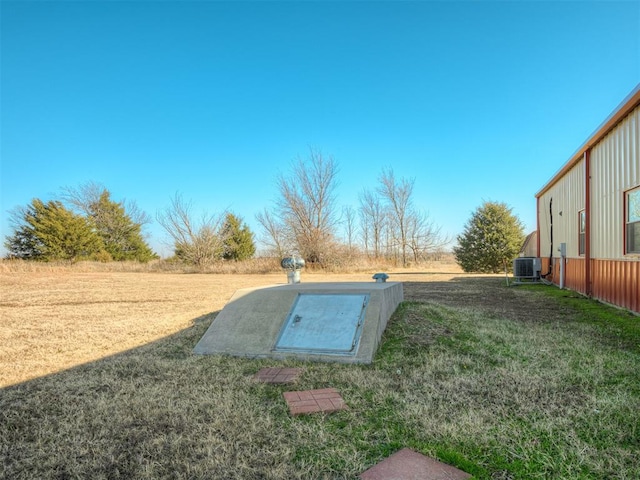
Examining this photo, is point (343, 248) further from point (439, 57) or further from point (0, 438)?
point (0, 438)

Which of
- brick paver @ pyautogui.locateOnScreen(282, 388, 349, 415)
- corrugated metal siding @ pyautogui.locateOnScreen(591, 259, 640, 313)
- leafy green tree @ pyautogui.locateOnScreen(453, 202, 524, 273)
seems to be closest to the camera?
brick paver @ pyautogui.locateOnScreen(282, 388, 349, 415)

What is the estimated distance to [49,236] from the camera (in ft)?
84.7

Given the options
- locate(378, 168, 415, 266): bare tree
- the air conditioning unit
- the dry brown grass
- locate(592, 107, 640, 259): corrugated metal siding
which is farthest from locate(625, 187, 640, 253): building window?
locate(378, 168, 415, 266): bare tree

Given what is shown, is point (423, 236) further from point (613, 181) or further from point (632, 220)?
point (632, 220)

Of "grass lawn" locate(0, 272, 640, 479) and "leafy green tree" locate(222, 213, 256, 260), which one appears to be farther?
"leafy green tree" locate(222, 213, 256, 260)

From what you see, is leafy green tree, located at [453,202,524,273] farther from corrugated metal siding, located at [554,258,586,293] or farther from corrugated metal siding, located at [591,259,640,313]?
corrugated metal siding, located at [591,259,640,313]

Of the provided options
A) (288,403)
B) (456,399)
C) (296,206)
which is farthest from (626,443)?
(296,206)

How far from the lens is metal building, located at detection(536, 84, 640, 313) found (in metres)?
6.18

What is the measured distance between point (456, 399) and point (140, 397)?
2.50 meters

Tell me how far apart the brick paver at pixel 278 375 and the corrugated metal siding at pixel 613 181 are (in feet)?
21.2

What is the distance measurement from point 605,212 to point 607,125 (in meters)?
1.74

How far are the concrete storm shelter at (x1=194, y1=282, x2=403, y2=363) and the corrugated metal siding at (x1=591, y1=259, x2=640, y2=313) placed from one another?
4.42 m

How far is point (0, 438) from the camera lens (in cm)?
230

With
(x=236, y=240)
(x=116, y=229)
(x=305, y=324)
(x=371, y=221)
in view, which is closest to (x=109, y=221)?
(x=116, y=229)
